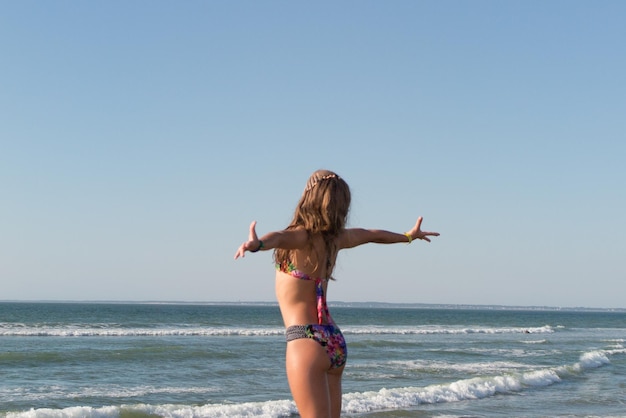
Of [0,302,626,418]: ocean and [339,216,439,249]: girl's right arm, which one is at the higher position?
[339,216,439,249]: girl's right arm

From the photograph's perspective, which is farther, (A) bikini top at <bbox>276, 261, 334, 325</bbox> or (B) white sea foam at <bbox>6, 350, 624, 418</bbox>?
(B) white sea foam at <bbox>6, 350, 624, 418</bbox>

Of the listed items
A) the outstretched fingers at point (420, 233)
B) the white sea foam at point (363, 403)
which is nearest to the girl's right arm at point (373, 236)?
the outstretched fingers at point (420, 233)

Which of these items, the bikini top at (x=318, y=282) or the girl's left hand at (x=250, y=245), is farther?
the bikini top at (x=318, y=282)

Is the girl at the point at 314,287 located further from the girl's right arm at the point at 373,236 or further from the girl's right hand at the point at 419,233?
the girl's right hand at the point at 419,233

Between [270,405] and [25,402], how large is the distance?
4485mm

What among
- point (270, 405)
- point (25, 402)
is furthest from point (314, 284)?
point (25, 402)

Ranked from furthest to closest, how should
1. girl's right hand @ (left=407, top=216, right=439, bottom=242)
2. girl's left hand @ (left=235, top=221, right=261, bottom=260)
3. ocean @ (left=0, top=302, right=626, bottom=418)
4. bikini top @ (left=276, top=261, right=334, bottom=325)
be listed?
ocean @ (left=0, top=302, right=626, bottom=418) < girl's right hand @ (left=407, top=216, right=439, bottom=242) < bikini top @ (left=276, top=261, right=334, bottom=325) < girl's left hand @ (left=235, top=221, right=261, bottom=260)

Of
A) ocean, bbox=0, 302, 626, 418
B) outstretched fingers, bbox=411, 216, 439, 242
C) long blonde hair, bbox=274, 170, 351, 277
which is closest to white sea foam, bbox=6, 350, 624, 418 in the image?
ocean, bbox=0, 302, 626, 418

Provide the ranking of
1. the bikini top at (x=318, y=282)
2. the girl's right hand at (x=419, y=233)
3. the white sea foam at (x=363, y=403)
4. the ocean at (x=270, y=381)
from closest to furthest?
the bikini top at (x=318, y=282)
the girl's right hand at (x=419, y=233)
the white sea foam at (x=363, y=403)
the ocean at (x=270, y=381)

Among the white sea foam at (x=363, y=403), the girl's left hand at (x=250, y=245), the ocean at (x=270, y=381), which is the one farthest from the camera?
the ocean at (x=270, y=381)

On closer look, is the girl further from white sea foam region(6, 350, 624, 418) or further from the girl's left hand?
white sea foam region(6, 350, 624, 418)

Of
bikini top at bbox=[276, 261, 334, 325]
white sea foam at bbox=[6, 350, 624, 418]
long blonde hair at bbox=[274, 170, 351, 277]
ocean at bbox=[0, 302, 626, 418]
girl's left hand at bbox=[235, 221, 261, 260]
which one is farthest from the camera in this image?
ocean at bbox=[0, 302, 626, 418]

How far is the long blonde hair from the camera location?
3.62m

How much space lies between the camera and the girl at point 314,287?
3.61 metres
